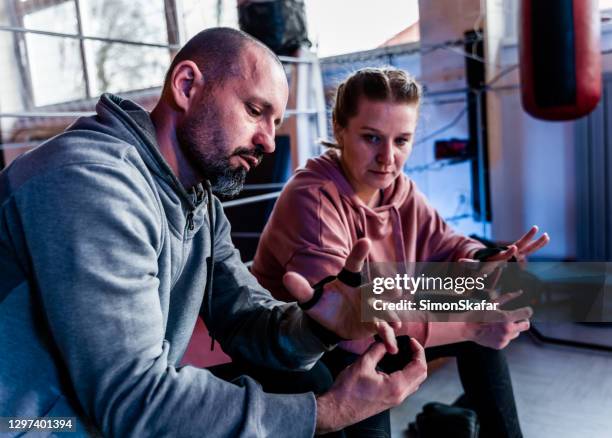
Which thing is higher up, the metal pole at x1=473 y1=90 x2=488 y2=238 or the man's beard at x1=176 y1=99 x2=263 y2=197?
the man's beard at x1=176 y1=99 x2=263 y2=197

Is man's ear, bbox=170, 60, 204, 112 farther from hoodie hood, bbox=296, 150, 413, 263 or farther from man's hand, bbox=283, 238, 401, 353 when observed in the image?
hoodie hood, bbox=296, 150, 413, 263

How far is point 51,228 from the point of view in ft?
1.53

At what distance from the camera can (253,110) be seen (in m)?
0.63

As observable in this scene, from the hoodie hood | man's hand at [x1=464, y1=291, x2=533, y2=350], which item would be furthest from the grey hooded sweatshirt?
the hoodie hood

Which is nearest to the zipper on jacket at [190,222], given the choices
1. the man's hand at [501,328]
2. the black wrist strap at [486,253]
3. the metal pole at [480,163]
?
the man's hand at [501,328]

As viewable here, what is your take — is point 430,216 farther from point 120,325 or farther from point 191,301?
point 120,325


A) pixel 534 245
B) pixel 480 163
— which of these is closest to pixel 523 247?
pixel 534 245

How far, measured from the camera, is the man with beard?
0.46 m

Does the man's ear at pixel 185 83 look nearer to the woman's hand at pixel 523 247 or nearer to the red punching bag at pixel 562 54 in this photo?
the woman's hand at pixel 523 247

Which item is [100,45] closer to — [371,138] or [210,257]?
[371,138]

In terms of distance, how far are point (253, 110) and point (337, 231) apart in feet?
1.04

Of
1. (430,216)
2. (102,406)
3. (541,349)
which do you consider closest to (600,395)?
(541,349)

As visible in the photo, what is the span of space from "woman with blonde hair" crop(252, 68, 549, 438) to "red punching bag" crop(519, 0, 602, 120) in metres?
0.82

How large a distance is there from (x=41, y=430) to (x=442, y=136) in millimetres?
2246
